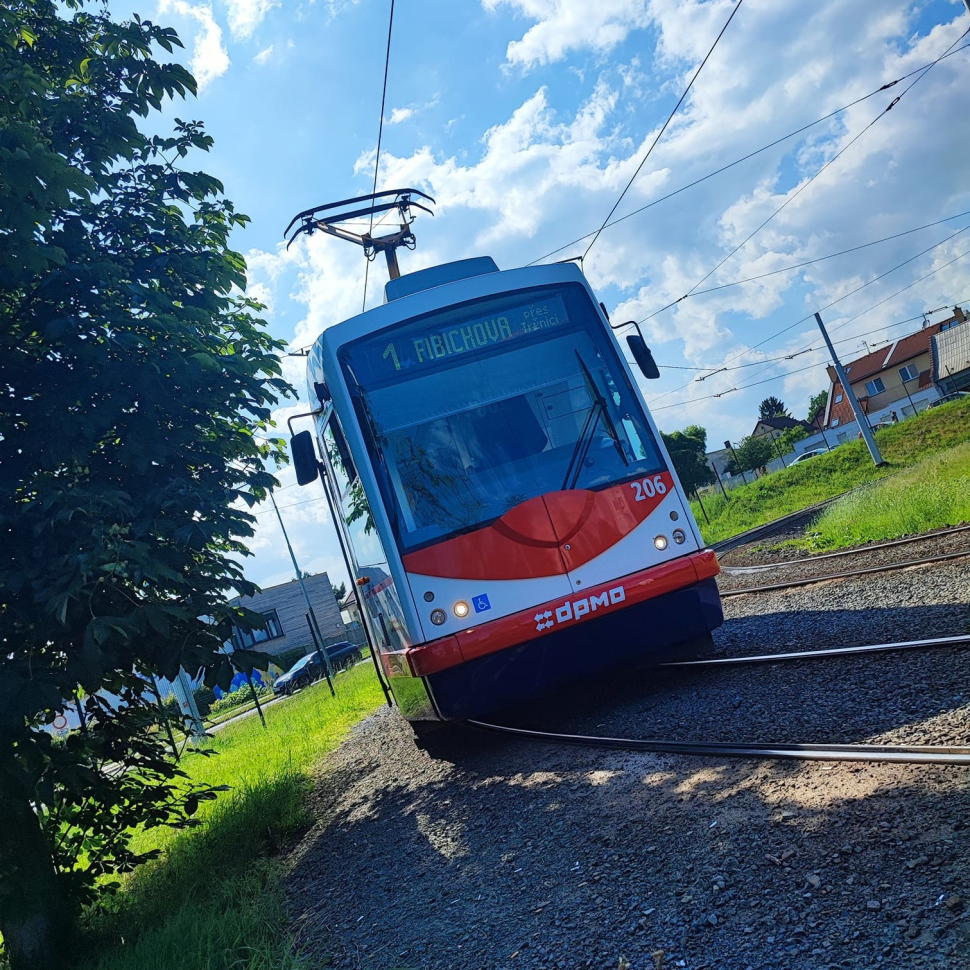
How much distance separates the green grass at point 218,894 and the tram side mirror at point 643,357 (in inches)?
189

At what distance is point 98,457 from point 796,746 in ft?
16.3

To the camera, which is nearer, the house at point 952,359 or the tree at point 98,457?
the tree at point 98,457

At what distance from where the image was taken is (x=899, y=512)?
14.2 metres

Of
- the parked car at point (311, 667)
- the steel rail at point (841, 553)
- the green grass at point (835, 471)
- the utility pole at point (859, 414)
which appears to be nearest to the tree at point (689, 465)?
the green grass at point (835, 471)

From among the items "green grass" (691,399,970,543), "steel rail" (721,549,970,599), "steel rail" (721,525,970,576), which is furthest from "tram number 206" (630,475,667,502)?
"green grass" (691,399,970,543)

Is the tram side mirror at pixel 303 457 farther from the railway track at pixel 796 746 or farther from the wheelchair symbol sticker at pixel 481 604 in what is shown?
the railway track at pixel 796 746

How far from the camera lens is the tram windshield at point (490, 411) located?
22.0 feet

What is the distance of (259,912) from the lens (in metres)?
4.96

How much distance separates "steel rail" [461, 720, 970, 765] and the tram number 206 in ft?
6.35

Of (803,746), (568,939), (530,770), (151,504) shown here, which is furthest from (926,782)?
(151,504)

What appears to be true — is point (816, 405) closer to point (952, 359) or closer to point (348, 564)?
point (952, 359)

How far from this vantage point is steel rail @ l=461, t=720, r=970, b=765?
12.2 feet

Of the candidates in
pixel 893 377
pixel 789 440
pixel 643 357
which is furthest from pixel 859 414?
pixel 893 377

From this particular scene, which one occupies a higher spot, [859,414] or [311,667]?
[859,414]
